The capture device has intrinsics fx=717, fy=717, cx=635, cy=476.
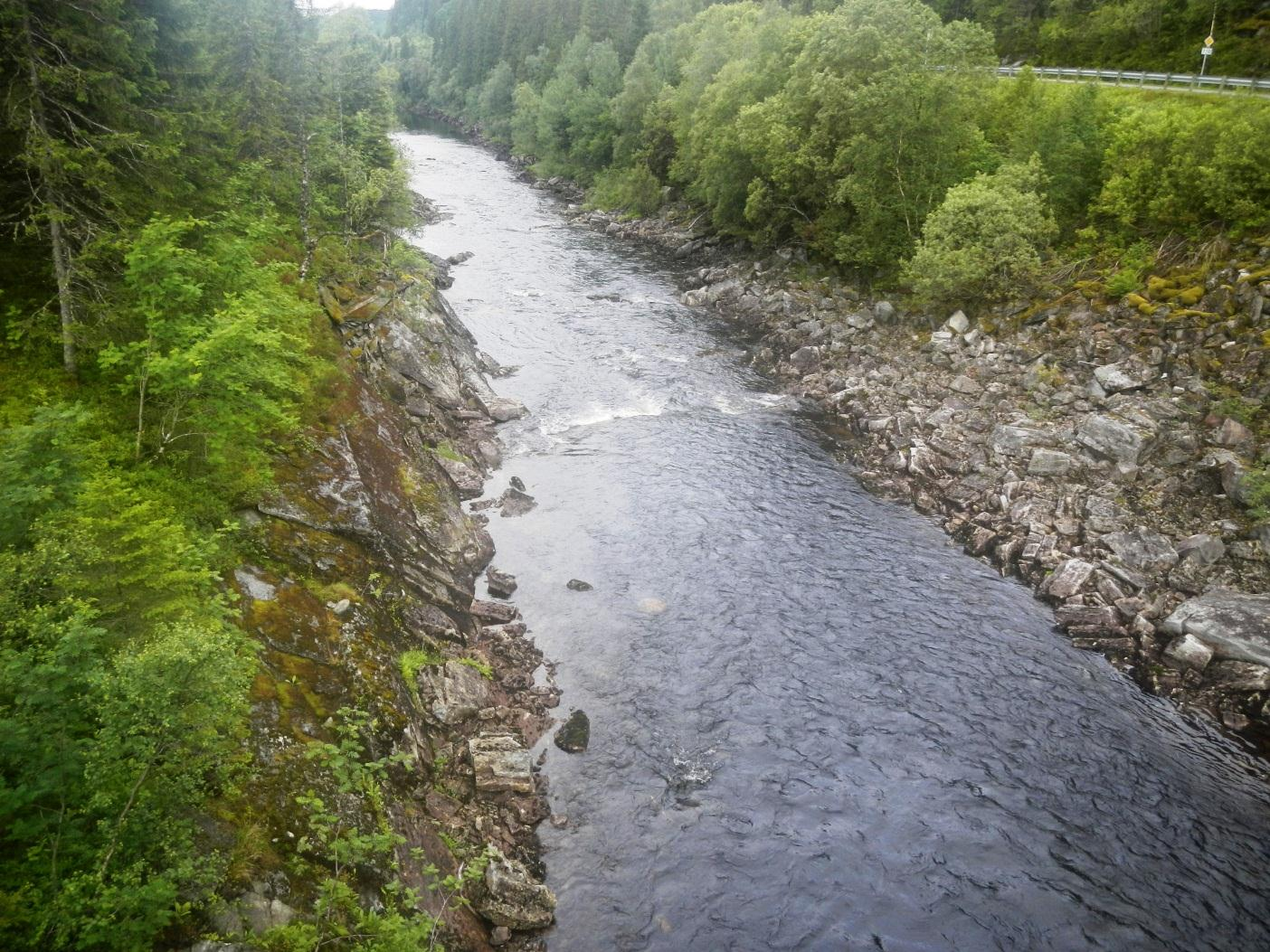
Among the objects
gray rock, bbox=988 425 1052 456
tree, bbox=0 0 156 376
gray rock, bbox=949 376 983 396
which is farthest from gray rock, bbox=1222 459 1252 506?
tree, bbox=0 0 156 376

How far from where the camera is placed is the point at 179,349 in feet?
55.3

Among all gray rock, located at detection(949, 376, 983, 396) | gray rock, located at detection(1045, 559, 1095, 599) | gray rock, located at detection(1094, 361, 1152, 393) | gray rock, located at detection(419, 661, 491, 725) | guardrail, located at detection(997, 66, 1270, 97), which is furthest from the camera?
guardrail, located at detection(997, 66, 1270, 97)

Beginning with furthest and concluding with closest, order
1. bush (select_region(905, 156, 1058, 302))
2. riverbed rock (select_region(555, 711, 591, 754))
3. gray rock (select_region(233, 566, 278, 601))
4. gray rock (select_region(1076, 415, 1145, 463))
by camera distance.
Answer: bush (select_region(905, 156, 1058, 302)) → gray rock (select_region(1076, 415, 1145, 463)) → riverbed rock (select_region(555, 711, 591, 754)) → gray rock (select_region(233, 566, 278, 601))

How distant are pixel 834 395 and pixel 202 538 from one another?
113ft

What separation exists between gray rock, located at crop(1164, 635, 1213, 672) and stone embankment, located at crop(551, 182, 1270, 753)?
4cm

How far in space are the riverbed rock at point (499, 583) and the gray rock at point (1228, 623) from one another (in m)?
23.0

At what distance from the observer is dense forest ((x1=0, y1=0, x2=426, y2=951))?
973 centimetres

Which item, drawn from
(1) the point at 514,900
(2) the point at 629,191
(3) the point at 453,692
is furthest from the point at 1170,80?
(1) the point at 514,900

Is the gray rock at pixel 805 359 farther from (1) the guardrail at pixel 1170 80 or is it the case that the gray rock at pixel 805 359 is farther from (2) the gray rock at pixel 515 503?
(1) the guardrail at pixel 1170 80

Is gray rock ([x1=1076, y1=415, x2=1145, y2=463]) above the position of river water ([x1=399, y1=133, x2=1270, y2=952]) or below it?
above

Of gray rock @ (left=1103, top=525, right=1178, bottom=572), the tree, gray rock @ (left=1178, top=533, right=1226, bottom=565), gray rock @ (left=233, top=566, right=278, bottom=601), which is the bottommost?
gray rock @ (left=1103, top=525, right=1178, bottom=572)

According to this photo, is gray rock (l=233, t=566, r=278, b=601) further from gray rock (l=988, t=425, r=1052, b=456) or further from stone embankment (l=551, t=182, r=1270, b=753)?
gray rock (l=988, t=425, r=1052, b=456)

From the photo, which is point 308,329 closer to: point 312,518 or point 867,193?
point 312,518

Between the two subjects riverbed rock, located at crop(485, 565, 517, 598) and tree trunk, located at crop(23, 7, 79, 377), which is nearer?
tree trunk, located at crop(23, 7, 79, 377)
